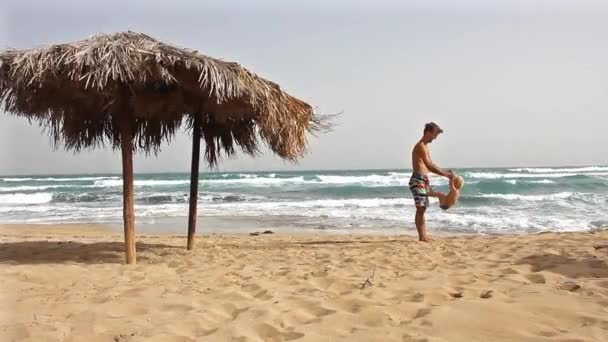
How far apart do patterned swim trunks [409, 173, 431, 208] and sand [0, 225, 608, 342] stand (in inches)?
35.1

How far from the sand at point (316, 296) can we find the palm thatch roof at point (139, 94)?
1.55m

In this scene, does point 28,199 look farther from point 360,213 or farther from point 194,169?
point 194,169

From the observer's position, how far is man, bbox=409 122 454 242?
670cm

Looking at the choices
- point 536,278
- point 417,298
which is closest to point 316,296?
point 417,298

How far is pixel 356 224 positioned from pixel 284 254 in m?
6.10

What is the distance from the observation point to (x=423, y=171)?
679cm

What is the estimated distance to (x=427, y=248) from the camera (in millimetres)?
6137

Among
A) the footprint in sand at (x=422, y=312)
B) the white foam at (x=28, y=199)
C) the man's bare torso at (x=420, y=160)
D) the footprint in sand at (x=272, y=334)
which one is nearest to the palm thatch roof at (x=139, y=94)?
the man's bare torso at (x=420, y=160)

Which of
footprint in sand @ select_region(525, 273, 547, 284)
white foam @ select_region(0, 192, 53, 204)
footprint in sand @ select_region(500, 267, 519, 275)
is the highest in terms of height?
footprint in sand @ select_region(525, 273, 547, 284)

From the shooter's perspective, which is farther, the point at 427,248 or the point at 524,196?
the point at 524,196

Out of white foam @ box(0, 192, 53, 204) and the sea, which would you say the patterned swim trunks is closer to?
the sea

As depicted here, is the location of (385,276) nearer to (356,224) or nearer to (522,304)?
(522,304)

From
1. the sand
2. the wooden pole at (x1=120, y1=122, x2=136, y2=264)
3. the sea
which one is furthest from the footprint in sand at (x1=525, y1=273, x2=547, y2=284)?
the sea

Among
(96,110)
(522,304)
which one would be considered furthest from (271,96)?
(522,304)
